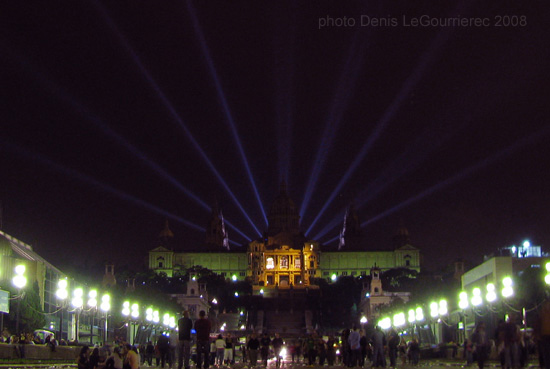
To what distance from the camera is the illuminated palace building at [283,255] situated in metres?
169

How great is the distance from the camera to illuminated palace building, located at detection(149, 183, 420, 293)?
16900 centimetres

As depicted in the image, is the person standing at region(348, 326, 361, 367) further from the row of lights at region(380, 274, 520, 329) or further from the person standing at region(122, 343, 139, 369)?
the person standing at region(122, 343, 139, 369)

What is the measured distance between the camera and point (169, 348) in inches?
1166

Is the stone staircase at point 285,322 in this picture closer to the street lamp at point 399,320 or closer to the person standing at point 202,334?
the street lamp at point 399,320

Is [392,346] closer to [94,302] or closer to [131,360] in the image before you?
[131,360]

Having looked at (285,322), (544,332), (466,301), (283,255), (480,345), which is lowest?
(480,345)

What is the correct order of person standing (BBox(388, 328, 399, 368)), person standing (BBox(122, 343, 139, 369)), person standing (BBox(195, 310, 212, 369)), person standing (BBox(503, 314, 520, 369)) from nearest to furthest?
person standing (BBox(122, 343, 139, 369)), person standing (BBox(503, 314, 520, 369)), person standing (BBox(195, 310, 212, 369)), person standing (BBox(388, 328, 399, 368))

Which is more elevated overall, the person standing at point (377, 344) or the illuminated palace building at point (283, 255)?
the illuminated palace building at point (283, 255)

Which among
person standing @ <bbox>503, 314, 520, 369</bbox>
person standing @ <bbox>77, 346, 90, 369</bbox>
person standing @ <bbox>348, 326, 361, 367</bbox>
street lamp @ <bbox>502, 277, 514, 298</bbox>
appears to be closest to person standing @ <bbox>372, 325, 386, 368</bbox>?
person standing @ <bbox>348, 326, 361, 367</bbox>

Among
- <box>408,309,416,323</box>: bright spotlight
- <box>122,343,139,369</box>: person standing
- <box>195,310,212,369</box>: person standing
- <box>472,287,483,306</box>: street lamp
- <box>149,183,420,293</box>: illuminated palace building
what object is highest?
<box>149,183,420,293</box>: illuminated palace building

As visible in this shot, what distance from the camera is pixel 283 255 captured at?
169125 mm

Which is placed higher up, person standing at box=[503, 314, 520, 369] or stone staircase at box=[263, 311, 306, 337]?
stone staircase at box=[263, 311, 306, 337]

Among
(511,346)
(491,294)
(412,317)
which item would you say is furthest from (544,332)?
(412,317)

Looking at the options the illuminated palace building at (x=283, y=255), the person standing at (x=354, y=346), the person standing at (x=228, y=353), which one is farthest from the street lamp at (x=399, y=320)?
the illuminated palace building at (x=283, y=255)
